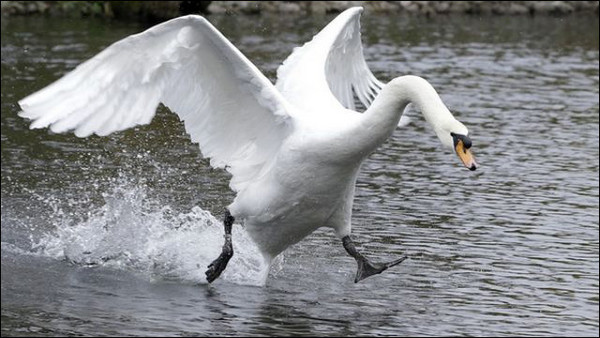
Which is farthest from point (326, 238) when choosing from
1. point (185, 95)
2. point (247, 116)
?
point (185, 95)

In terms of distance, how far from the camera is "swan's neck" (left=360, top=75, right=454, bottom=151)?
9.97 metres

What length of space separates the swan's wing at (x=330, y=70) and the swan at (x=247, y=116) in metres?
0.03

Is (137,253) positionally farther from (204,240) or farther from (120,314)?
(120,314)

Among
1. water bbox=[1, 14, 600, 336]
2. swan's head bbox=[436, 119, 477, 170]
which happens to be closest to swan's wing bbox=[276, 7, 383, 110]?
water bbox=[1, 14, 600, 336]

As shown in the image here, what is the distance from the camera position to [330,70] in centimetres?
1341

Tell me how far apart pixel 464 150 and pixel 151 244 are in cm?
395

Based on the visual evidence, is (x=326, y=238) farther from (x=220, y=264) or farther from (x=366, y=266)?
(x=220, y=264)

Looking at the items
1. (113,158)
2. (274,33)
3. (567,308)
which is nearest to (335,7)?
(274,33)

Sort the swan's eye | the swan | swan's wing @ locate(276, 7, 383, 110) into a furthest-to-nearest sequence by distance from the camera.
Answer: swan's wing @ locate(276, 7, 383, 110), the swan, the swan's eye

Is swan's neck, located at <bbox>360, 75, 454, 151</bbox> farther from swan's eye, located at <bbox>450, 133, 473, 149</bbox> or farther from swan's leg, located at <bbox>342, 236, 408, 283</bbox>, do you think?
swan's leg, located at <bbox>342, 236, 408, 283</bbox>

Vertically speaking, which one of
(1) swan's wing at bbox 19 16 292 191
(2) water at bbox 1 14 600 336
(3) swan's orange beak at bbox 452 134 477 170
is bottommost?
(2) water at bbox 1 14 600 336

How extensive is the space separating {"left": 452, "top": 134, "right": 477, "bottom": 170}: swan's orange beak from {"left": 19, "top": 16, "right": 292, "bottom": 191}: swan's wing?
76.6 inches

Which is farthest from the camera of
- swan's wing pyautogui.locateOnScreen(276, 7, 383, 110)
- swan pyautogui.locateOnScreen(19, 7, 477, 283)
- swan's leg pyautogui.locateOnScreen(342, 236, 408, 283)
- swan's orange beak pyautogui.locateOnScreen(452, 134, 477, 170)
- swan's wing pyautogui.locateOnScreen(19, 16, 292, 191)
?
swan's wing pyautogui.locateOnScreen(276, 7, 383, 110)

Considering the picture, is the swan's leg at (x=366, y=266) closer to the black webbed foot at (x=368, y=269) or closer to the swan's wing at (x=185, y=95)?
the black webbed foot at (x=368, y=269)
